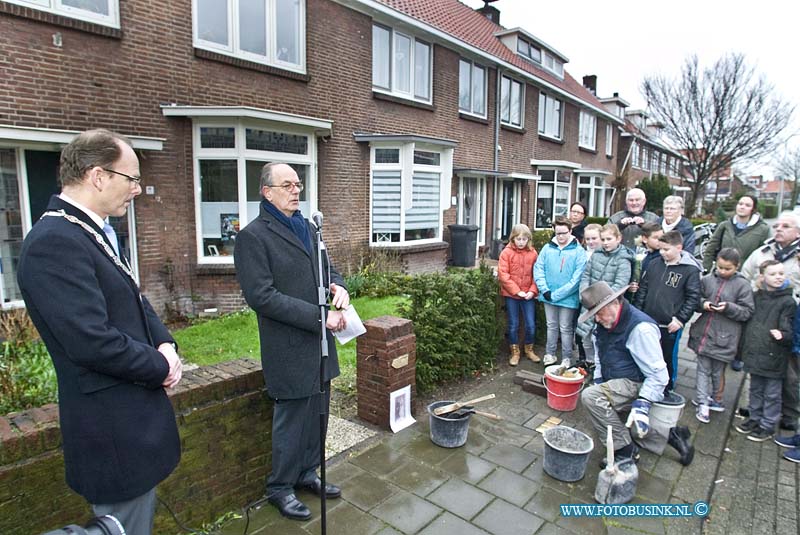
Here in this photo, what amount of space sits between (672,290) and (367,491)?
11.5 feet

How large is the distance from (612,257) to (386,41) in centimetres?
899

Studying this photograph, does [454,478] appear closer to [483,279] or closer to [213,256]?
[483,279]

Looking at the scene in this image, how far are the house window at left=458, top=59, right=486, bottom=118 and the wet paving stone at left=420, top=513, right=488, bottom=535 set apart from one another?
12.9m

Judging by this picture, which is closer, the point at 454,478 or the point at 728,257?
the point at 454,478

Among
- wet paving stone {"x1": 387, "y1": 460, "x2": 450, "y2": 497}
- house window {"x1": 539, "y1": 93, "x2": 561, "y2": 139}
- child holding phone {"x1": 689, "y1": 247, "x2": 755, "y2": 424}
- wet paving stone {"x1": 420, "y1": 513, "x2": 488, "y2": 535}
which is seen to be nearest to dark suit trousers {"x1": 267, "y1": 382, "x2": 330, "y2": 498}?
wet paving stone {"x1": 387, "y1": 460, "x2": 450, "y2": 497}

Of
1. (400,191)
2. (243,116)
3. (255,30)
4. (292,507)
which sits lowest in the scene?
(292,507)

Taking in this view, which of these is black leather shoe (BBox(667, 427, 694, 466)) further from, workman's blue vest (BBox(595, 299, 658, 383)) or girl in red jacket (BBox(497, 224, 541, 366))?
girl in red jacket (BBox(497, 224, 541, 366))

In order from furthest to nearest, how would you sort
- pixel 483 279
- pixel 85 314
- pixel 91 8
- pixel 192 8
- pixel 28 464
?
pixel 192 8
pixel 91 8
pixel 483 279
pixel 28 464
pixel 85 314

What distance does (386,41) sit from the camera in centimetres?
1184

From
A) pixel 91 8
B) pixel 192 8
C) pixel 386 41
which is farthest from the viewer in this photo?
pixel 386 41

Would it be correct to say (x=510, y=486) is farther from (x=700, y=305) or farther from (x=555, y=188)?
(x=555, y=188)

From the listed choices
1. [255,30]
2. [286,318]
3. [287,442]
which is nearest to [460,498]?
[287,442]

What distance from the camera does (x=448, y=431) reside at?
3.98 m

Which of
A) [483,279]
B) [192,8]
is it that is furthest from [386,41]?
[483,279]
